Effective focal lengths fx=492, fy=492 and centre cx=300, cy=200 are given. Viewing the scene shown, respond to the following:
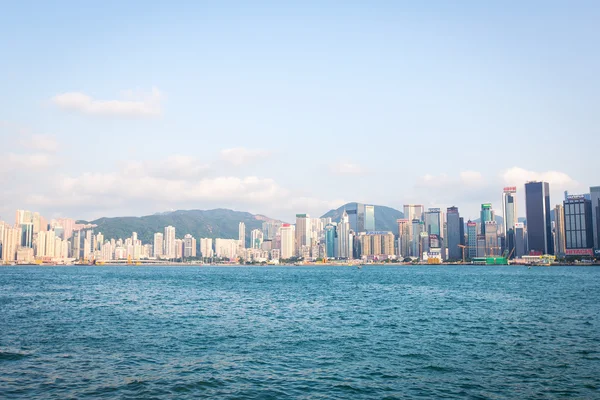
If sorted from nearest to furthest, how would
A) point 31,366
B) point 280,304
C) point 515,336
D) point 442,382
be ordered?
1. point 442,382
2. point 31,366
3. point 515,336
4. point 280,304

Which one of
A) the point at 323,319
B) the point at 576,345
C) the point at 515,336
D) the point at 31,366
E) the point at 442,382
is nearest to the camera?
the point at 442,382

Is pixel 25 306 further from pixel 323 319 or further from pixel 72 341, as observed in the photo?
pixel 323 319

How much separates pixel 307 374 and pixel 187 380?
507 centimetres

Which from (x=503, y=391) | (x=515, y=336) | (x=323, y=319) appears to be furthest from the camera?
(x=323, y=319)

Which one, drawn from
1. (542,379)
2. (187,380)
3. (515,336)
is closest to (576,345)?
(515,336)

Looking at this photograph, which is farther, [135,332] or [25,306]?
[25,306]

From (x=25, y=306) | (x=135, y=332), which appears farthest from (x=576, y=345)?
(x=25, y=306)

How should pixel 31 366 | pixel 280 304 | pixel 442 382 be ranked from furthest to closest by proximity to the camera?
pixel 280 304 < pixel 31 366 < pixel 442 382

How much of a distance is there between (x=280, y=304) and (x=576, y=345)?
91.9 feet

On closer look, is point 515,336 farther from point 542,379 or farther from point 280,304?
point 280,304

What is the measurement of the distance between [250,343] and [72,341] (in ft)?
33.8

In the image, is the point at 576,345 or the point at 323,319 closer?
the point at 576,345

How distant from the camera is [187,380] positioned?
20.2m

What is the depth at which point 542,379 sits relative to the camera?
2039cm
